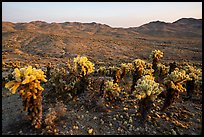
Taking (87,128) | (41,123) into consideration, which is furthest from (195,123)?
(41,123)

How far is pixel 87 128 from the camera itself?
1189 cm

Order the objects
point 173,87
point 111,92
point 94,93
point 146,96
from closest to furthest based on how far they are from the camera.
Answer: point 146,96
point 173,87
point 111,92
point 94,93

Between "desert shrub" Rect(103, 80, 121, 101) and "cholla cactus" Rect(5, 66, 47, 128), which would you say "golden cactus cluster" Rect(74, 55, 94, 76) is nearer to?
"desert shrub" Rect(103, 80, 121, 101)

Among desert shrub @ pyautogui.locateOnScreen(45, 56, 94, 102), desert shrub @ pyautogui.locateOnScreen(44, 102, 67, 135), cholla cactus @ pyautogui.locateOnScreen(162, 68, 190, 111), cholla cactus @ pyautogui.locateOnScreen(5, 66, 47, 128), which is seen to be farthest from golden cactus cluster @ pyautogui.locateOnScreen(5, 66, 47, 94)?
cholla cactus @ pyautogui.locateOnScreen(162, 68, 190, 111)

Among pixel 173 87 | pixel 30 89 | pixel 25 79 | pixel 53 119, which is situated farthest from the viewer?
pixel 173 87

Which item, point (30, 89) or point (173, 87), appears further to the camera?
point (173, 87)

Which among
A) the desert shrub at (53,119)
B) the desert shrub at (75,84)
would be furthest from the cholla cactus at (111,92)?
the desert shrub at (53,119)

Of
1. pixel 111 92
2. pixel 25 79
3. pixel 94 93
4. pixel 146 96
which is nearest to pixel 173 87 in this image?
pixel 146 96

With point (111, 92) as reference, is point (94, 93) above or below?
below

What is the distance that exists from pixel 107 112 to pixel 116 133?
219cm

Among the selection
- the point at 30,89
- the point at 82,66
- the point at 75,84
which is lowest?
the point at 75,84

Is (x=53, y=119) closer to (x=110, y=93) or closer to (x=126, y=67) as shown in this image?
(x=110, y=93)

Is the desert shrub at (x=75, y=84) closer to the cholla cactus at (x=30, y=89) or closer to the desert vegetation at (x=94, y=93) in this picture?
the desert vegetation at (x=94, y=93)

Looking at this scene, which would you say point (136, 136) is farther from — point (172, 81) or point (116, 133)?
point (172, 81)
